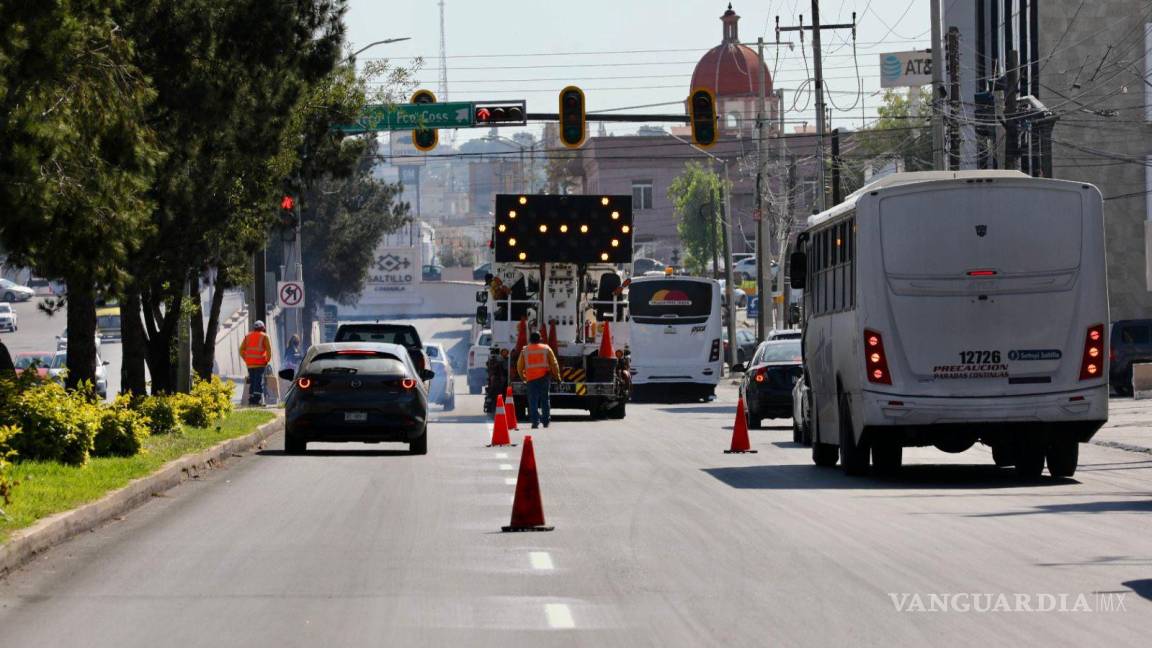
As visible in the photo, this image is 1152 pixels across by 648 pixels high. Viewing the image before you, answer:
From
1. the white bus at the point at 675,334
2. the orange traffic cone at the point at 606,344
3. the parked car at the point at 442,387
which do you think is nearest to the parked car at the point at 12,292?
the white bus at the point at 675,334

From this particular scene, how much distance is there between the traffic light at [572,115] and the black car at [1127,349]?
51.9 ft

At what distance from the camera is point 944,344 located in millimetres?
19391

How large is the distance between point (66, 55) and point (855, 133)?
96.8 metres

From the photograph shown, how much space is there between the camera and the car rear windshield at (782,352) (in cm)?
3362

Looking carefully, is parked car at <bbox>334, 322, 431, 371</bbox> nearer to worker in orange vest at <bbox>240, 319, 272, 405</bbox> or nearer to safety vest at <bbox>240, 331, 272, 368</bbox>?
worker in orange vest at <bbox>240, 319, 272, 405</bbox>

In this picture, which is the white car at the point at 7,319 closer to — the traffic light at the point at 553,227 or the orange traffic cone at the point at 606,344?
the traffic light at the point at 553,227

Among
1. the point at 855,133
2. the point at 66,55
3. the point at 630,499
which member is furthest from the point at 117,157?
the point at 855,133

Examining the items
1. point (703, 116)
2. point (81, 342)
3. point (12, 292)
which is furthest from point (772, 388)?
point (12, 292)

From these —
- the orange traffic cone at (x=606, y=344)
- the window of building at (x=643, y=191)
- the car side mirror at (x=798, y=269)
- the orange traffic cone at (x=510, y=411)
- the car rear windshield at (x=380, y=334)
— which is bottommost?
the orange traffic cone at (x=510, y=411)

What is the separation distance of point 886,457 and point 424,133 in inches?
864

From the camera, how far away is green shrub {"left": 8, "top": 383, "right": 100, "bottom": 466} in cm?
1862

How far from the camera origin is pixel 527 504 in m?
14.9

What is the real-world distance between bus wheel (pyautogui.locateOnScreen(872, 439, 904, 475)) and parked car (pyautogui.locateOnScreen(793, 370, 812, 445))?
4.58 meters

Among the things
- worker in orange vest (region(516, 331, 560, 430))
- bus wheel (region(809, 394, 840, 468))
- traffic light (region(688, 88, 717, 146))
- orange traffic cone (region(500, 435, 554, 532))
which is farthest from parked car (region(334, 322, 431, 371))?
orange traffic cone (region(500, 435, 554, 532))
